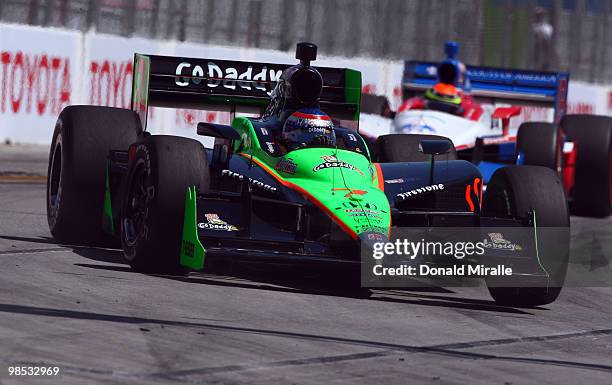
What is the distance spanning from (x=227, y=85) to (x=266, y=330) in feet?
15.6

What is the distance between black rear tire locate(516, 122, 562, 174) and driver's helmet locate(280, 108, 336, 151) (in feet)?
17.8

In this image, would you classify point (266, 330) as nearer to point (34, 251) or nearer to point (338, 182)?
point (338, 182)

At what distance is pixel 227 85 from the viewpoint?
38.2 ft

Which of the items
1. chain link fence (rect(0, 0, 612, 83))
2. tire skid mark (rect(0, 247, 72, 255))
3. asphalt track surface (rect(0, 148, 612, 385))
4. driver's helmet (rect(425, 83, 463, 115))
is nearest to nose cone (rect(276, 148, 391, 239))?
asphalt track surface (rect(0, 148, 612, 385))

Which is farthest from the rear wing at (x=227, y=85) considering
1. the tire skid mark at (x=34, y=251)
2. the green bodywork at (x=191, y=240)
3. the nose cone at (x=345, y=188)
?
the green bodywork at (x=191, y=240)

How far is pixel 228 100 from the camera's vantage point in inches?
456

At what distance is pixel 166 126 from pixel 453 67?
4.51 m

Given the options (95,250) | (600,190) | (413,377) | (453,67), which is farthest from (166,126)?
(413,377)

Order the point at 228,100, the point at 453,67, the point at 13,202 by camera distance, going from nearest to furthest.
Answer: the point at 228,100, the point at 13,202, the point at 453,67

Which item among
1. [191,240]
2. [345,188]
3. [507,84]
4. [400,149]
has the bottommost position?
[191,240]

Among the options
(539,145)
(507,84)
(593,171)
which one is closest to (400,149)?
(539,145)

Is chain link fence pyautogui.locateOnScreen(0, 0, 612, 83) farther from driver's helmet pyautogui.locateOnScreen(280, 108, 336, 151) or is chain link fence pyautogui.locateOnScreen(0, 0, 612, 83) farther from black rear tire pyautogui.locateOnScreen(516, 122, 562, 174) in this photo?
driver's helmet pyautogui.locateOnScreen(280, 108, 336, 151)

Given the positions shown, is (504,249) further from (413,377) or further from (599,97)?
(599,97)

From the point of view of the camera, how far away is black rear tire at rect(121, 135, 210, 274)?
8.66 meters
